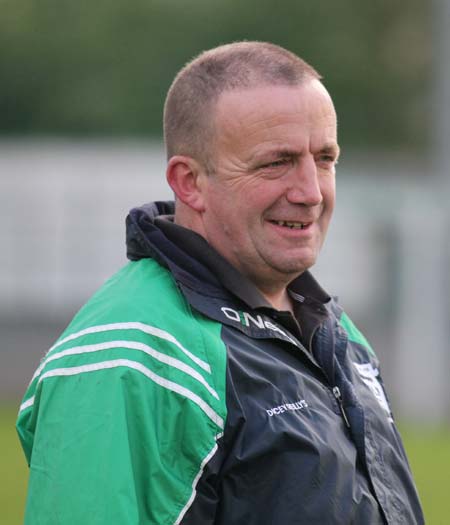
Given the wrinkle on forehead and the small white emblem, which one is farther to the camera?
the small white emblem

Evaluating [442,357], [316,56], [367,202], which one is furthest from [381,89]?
[442,357]

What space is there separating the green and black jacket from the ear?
10cm

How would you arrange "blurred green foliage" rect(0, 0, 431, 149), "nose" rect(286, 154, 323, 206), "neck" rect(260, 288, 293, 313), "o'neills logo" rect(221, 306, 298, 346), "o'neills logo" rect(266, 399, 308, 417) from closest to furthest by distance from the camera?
1. "o'neills logo" rect(266, 399, 308, 417)
2. "o'neills logo" rect(221, 306, 298, 346)
3. "nose" rect(286, 154, 323, 206)
4. "neck" rect(260, 288, 293, 313)
5. "blurred green foliage" rect(0, 0, 431, 149)

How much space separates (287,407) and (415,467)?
7.30 m

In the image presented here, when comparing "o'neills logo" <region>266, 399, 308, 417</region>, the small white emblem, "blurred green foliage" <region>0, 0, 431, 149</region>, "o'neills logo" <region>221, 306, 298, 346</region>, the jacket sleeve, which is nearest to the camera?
the jacket sleeve

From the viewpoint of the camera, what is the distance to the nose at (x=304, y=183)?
10.9ft

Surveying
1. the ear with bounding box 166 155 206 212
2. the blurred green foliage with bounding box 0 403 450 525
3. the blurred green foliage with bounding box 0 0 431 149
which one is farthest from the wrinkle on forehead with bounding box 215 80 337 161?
the blurred green foliage with bounding box 0 0 431 149

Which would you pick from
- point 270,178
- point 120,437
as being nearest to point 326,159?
point 270,178

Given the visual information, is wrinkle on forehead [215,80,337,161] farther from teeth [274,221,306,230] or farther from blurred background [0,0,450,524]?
blurred background [0,0,450,524]

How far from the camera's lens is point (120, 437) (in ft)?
9.50

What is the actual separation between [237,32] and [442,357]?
25924mm

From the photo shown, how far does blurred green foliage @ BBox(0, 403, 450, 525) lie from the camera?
8273 millimetres

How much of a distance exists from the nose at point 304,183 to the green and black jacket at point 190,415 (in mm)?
237

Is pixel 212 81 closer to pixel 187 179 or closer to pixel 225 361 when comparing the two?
pixel 187 179
